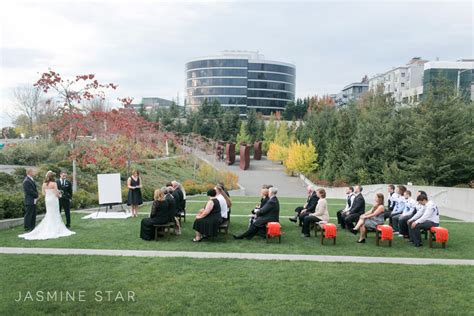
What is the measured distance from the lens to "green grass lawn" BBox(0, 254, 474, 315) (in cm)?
629

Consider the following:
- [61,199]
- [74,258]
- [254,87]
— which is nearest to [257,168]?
[61,199]

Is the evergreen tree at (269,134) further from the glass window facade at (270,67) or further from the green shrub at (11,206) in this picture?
the green shrub at (11,206)

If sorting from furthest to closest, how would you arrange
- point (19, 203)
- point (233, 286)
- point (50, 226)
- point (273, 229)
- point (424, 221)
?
point (19, 203) < point (50, 226) < point (424, 221) < point (273, 229) < point (233, 286)

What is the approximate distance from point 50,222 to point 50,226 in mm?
109

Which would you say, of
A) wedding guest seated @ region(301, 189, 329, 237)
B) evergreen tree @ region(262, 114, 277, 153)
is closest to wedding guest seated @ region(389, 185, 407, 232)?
wedding guest seated @ region(301, 189, 329, 237)

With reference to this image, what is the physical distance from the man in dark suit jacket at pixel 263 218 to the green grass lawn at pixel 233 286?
240 cm

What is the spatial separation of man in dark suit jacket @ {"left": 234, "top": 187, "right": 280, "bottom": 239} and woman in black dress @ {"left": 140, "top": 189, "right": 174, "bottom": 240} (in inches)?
79.2

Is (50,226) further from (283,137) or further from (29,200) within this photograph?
(283,137)

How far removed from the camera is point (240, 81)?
12519 centimetres

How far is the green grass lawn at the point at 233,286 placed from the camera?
6289 mm

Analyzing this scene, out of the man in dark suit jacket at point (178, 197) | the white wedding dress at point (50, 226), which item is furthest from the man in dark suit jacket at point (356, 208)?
the white wedding dress at point (50, 226)

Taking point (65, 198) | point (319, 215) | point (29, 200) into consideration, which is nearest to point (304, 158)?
point (319, 215)

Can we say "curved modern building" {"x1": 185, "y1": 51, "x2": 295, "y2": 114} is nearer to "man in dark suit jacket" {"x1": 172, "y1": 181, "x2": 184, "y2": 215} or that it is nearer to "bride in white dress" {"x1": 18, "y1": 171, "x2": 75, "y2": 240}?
"man in dark suit jacket" {"x1": 172, "y1": 181, "x2": 184, "y2": 215}

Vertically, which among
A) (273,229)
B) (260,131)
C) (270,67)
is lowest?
(273,229)
